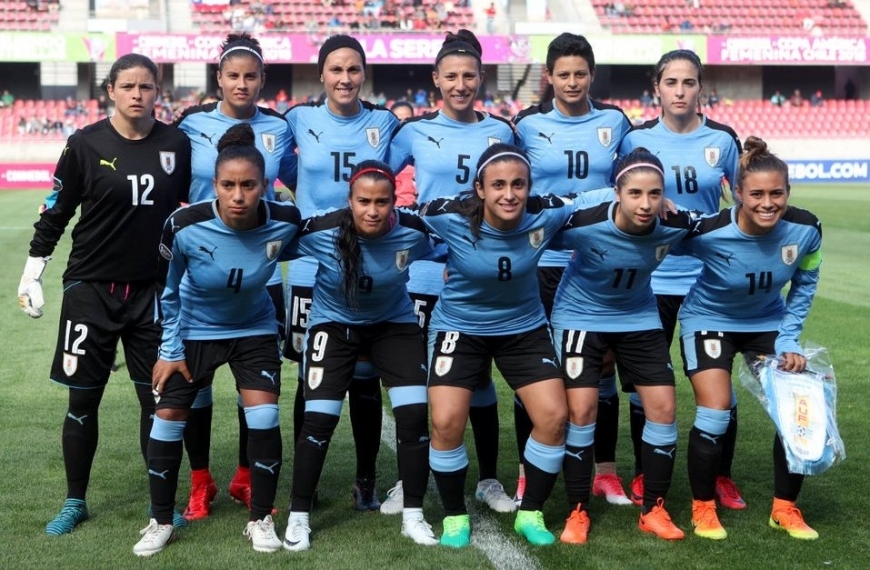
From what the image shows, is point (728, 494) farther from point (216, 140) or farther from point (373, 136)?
point (216, 140)

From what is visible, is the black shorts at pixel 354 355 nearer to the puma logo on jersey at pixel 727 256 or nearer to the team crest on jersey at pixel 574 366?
the team crest on jersey at pixel 574 366

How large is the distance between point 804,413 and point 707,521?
2.09 feet

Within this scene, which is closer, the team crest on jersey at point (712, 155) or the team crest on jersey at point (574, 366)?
the team crest on jersey at point (574, 366)

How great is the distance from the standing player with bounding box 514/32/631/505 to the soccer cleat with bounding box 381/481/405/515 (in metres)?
0.60

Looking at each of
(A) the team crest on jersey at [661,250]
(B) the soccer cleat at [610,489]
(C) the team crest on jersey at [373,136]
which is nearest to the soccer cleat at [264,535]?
(B) the soccer cleat at [610,489]

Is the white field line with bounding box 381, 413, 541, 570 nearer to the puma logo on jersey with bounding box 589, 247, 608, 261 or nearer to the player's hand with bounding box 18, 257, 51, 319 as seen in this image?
the puma logo on jersey with bounding box 589, 247, 608, 261

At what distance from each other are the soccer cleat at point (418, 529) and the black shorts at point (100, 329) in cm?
135

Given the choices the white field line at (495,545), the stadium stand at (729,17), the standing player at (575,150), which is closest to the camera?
the white field line at (495,545)

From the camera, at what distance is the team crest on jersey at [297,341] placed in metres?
5.39

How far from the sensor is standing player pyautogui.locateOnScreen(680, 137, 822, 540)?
4797mm

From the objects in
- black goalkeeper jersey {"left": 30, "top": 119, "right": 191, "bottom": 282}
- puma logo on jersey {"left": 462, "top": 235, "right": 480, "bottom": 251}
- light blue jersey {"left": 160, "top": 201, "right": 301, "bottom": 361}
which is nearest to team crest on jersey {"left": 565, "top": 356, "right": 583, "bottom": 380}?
puma logo on jersey {"left": 462, "top": 235, "right": 480, "bottom": 251}

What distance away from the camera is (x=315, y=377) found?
189 inches

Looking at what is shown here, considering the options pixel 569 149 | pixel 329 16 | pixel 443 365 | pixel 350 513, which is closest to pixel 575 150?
pixel 569 149

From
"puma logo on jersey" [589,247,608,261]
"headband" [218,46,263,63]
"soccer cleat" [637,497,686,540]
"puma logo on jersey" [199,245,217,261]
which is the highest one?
"headband" [218,46,263,63]
